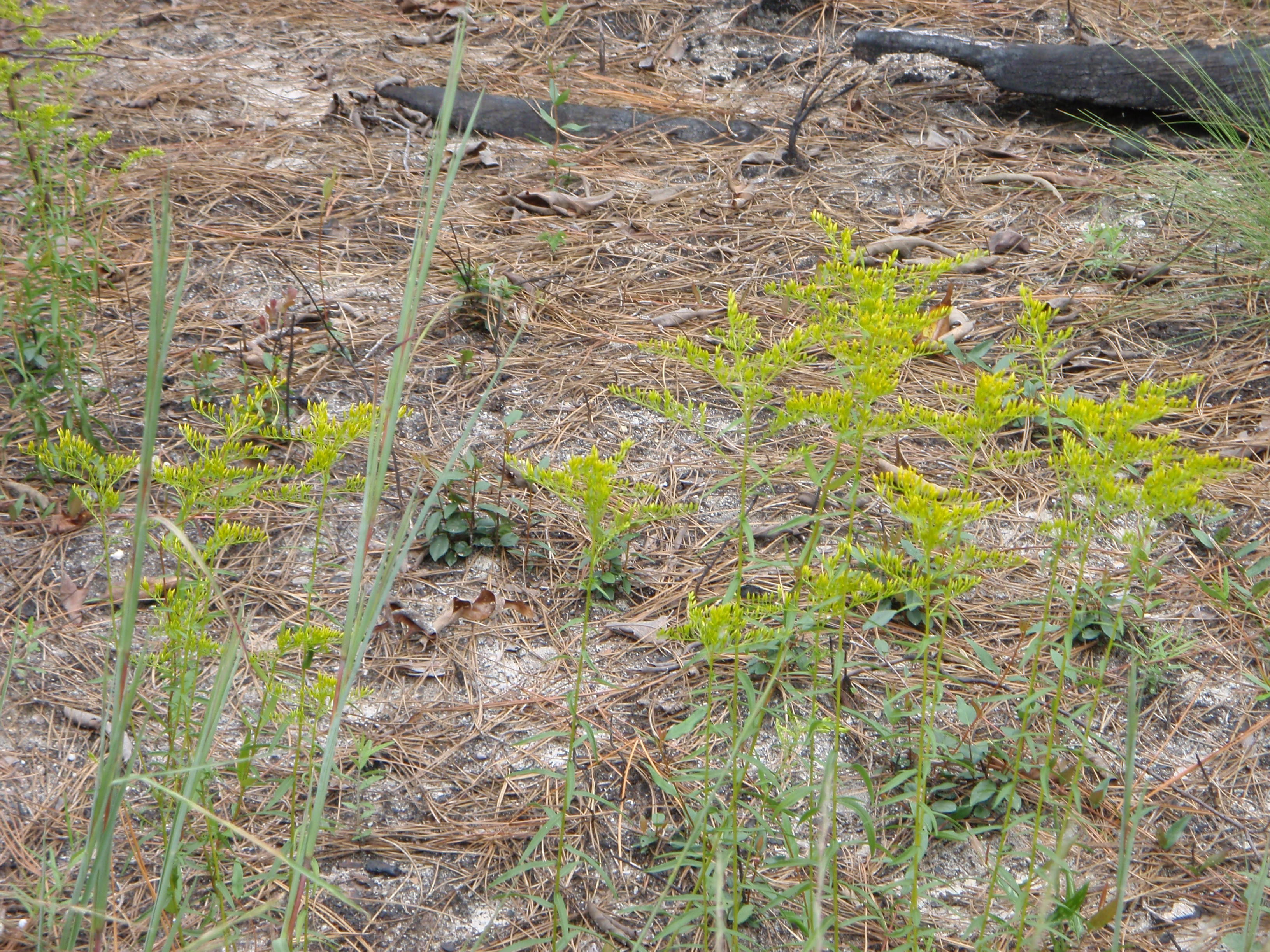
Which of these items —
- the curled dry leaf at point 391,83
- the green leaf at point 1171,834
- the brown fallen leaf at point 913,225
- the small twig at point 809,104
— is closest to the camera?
the green leaf at point 1171,834

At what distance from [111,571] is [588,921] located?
1412 mm

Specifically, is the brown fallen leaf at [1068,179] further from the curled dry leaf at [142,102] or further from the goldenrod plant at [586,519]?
the curled dry leaf at [142,102]

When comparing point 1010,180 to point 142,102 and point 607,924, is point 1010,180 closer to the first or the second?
point 607,924

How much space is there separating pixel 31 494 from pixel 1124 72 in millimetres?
4135

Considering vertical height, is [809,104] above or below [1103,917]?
above

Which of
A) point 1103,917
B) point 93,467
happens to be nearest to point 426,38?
point 93,467

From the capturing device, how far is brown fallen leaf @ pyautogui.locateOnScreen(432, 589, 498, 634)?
221cm

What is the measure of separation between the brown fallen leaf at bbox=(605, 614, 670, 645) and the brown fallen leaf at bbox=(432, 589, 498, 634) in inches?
10.7

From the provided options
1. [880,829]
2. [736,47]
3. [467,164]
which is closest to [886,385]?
[880,829]

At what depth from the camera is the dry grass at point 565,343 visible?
1.81m

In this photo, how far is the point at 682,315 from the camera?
3078mm

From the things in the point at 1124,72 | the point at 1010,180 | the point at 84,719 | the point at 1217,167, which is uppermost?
the point at 1124,72

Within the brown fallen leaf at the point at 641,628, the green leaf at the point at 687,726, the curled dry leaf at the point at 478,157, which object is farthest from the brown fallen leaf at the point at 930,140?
the green leaf at the point at 687,726

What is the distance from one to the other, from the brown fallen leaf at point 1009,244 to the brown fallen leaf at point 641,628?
200cm
